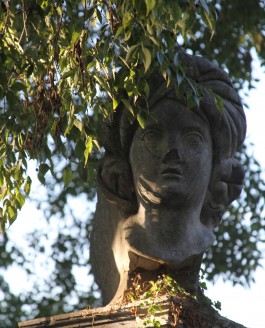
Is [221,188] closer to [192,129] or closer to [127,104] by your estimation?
[192,129]

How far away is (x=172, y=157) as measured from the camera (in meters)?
6.34

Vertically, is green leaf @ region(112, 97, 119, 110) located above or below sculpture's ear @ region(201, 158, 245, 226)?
above

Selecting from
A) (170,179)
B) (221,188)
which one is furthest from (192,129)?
(221,188)

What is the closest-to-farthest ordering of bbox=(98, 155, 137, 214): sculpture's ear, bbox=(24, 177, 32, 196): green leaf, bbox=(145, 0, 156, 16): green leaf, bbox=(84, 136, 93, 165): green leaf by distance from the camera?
bbox=(145, 0, 156, 16): green leaf → bbox=(84, 136, 93, 165): green leaf → bbox=(98, 155, 137, 214): sculpture's ear → bbox=(24, 177, 32, 196): green leaf

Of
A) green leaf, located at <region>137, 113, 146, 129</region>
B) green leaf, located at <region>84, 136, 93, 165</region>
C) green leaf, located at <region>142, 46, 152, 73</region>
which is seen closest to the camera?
green leaf, located at <region>142, 46, 152, 73</region>

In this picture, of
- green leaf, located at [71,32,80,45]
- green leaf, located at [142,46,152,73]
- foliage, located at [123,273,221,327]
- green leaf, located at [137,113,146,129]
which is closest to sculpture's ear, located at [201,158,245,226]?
foliage, located at [123,273,221,327]

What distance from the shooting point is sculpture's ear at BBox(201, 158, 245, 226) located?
6.62 meters

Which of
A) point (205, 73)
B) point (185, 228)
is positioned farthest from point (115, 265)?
point (205, 73)

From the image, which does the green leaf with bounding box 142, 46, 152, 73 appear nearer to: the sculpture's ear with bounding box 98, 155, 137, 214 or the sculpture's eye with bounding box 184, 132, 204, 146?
the sculpture's eye with bounding box 184, 132, 204, 146

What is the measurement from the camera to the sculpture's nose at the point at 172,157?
6.34 meters

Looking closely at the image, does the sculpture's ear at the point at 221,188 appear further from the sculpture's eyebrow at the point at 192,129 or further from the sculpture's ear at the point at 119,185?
the sculpture's ear at the point at 119,185

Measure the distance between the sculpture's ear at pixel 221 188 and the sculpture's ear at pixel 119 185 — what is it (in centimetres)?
45

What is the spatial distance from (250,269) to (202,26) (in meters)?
2.73

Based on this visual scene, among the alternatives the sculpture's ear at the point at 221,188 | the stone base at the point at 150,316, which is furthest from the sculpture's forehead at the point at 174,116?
the stone base at the point at 150,316
